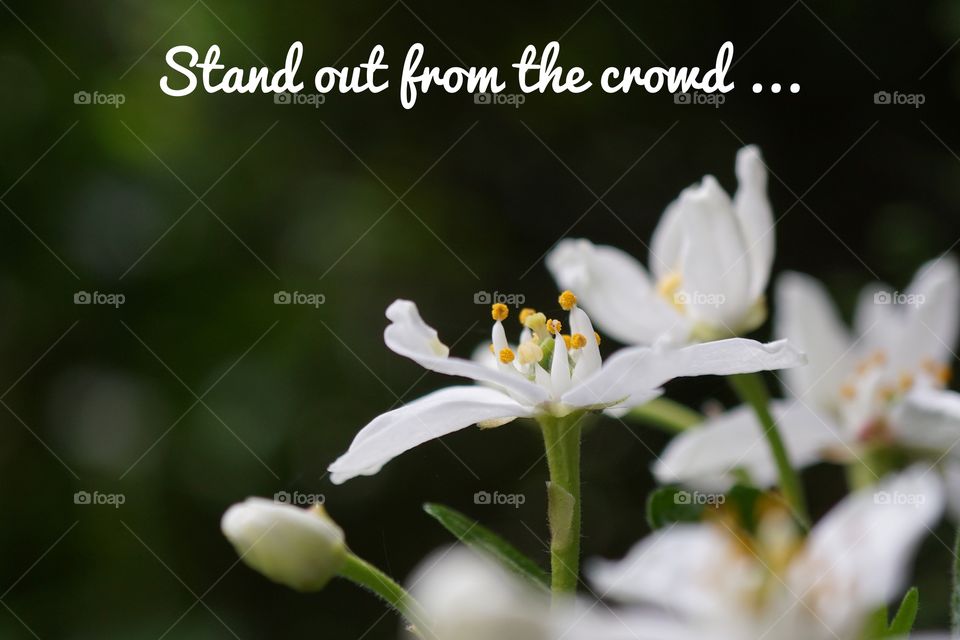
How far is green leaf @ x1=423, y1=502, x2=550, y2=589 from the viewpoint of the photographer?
0.94m

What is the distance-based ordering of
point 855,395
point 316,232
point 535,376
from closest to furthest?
point 535,376, point 855,395, point 316,232

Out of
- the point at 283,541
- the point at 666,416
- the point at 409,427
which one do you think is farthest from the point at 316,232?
the point at 283,541

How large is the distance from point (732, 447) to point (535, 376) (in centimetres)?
49

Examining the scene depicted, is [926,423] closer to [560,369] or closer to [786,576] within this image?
[560,369]

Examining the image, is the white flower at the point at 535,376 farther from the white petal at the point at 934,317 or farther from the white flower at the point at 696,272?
the white petal at the point at 934,317

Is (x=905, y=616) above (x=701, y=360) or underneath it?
underneath

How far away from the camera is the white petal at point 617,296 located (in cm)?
140

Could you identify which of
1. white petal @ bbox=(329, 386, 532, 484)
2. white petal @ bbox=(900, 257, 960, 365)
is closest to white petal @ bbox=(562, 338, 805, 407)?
white petal @ bbox=(329, 386, 532, 484)

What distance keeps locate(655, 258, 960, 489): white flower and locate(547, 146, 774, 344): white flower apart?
18 centimetres

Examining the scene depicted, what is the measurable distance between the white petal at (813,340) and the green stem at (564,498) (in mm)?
708

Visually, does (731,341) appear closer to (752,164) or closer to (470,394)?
(470,394)

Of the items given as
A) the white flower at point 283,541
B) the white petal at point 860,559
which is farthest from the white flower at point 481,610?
the white flower at point 283,541

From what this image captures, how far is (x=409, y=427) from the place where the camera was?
989mm

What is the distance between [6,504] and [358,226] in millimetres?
926
